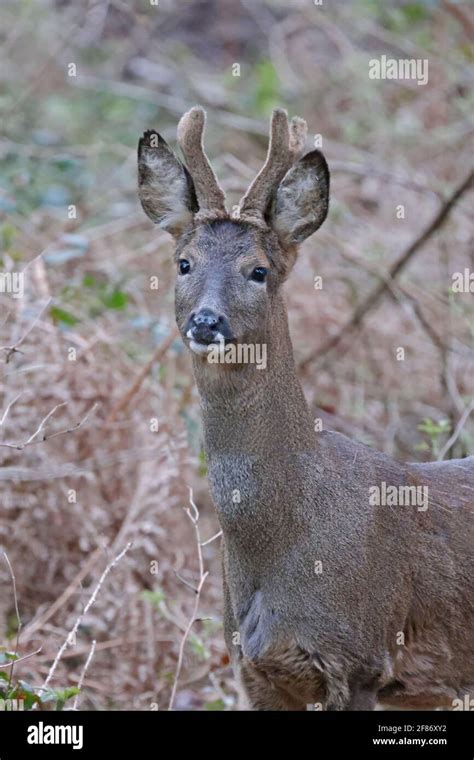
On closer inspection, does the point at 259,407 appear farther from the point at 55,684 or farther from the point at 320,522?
the point at 55,684

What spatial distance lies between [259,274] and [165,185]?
2.09 ft

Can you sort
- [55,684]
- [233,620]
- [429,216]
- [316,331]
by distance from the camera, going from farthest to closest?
[429,216] → [316,331] → [55,684] → [233,620]

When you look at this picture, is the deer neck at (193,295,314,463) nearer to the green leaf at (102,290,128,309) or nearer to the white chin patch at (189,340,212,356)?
the white chin patch at (189,340,212,356)

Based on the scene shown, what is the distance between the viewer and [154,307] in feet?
32.1

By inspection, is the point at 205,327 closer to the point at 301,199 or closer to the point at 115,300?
the point at 301,199

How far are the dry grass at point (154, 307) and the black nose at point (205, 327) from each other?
1686 mm

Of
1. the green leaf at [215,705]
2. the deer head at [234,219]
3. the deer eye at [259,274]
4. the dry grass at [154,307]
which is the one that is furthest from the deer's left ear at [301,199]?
the green leaf at [215,705]

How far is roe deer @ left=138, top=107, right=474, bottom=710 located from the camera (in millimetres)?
5543

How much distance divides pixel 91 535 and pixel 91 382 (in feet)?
3.03

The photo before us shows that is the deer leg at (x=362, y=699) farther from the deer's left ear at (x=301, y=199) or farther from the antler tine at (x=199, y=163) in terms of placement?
the antler tine at (x=199, y=163)

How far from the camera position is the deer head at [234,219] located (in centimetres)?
561

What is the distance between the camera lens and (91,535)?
822 centimetres
